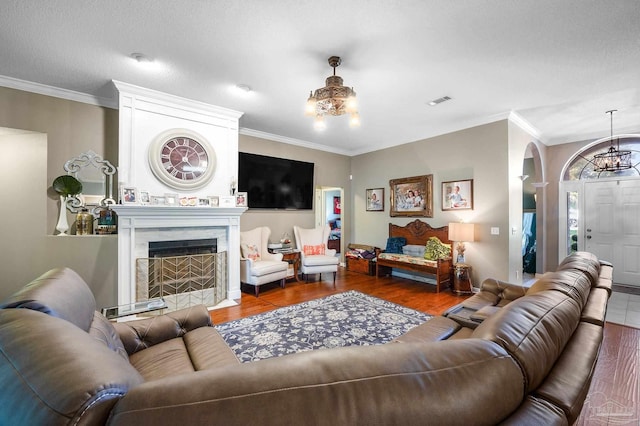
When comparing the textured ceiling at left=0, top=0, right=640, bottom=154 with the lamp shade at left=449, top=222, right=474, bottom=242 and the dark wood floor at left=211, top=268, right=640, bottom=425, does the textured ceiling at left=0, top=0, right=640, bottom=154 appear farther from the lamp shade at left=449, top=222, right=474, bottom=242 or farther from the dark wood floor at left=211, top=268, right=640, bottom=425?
the dark wood floor at left=211, top=268, right=640, bottom=425

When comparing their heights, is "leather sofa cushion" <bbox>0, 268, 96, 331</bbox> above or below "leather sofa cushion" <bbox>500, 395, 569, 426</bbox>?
above

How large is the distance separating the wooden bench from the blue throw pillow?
0.10m

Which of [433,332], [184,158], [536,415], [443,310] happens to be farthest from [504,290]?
[184,158]

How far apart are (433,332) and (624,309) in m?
3.92

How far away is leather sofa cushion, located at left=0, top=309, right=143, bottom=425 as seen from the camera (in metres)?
0.49


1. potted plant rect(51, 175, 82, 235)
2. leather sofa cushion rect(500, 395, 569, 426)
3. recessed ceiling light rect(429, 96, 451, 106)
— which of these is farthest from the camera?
recessed ceiling light rect(429, 96, 451, 106)

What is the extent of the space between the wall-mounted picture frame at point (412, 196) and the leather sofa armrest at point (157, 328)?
439 centimetres

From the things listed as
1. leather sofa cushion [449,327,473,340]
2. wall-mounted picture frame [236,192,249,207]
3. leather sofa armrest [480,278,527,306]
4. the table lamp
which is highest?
wall-mounted picture frame [236,192,249,207]

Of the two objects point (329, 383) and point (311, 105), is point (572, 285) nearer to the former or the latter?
point (329, 383)

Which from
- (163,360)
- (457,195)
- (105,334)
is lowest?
(163,360)

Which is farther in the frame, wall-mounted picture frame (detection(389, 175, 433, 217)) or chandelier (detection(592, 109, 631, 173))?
wall-mounted picture frame (detection(389, 175, 433, 217))

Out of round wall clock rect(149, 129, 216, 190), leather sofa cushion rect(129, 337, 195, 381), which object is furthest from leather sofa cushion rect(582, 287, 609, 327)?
round wall clock rect(149, 129, 216, 190)

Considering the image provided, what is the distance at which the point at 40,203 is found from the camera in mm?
3311

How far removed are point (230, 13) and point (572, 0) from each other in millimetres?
2514
